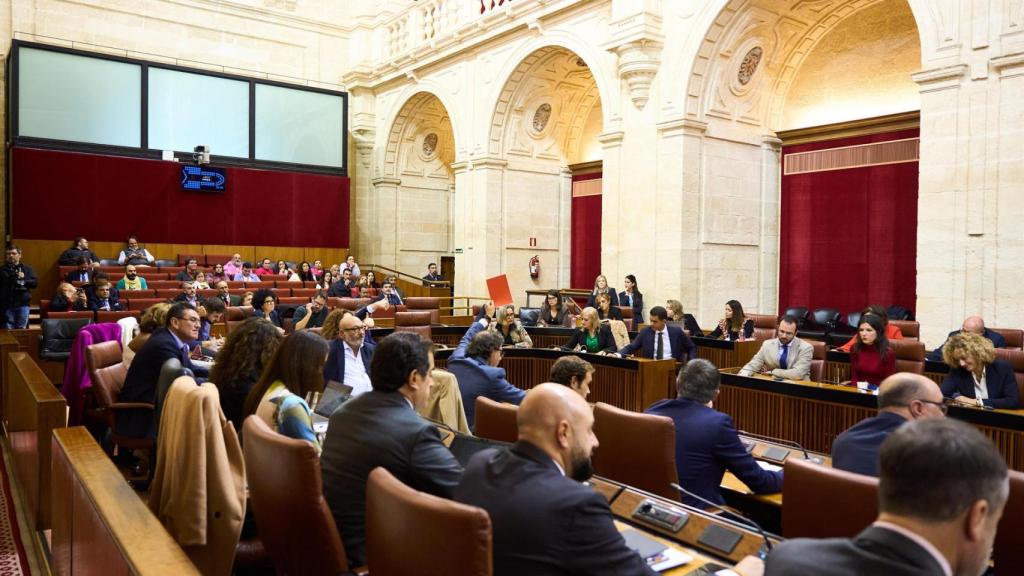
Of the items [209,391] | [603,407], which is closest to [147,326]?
[209,391]

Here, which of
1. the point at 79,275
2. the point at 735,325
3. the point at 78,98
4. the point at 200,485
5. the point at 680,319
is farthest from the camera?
the point at 78,98

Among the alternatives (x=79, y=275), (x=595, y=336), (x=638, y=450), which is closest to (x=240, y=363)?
(x=638, y=450)

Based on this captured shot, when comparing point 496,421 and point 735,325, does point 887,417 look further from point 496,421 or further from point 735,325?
point 735,325

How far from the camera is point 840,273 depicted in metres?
10.6

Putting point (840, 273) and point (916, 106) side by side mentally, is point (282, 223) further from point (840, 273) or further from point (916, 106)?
point (916, 106)

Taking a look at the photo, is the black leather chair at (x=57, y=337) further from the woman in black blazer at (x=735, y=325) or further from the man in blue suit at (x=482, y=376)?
the woman in black blazer at (x=735, y=325)

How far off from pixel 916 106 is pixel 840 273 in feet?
8.34

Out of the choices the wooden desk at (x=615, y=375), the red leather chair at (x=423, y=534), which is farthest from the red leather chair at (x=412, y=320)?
the red leather chair at (x=423, y=534)

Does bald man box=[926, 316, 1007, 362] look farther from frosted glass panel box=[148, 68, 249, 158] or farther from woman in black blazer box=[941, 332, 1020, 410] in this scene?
frosted glass panel box=[148, 68, 249, 158]

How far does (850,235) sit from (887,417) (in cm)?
890

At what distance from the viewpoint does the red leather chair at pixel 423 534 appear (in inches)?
59.0

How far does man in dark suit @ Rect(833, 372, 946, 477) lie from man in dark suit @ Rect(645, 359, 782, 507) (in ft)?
1.15

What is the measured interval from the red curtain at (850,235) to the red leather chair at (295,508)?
9603mm

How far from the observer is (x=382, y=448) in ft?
Answer: 7.22
